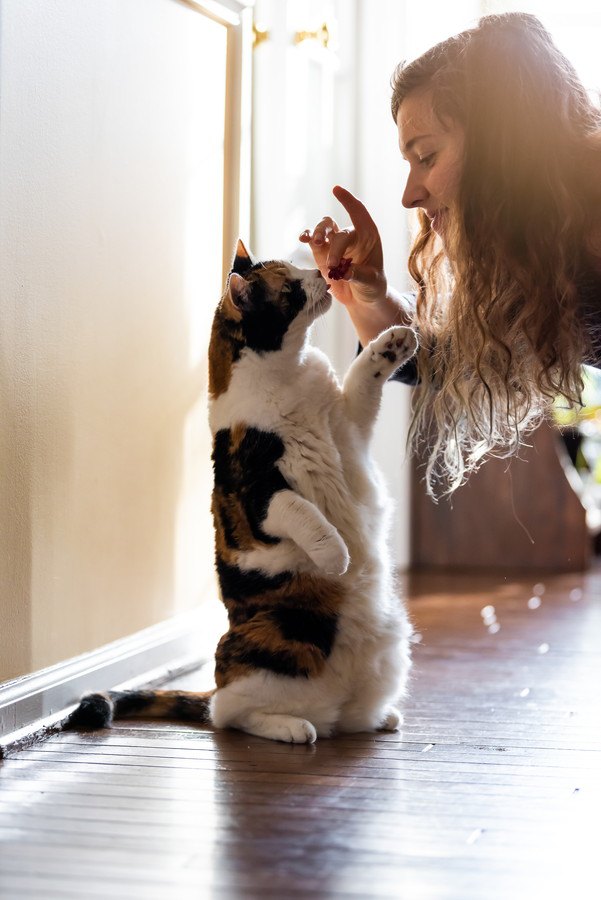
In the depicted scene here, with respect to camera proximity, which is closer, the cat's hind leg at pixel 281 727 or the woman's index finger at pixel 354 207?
the cat's hind leg at pixel 281 727

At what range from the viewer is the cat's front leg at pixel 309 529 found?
179 centimetres

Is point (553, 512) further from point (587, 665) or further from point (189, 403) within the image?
point (189, 403)

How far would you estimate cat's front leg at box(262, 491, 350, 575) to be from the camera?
1788mm

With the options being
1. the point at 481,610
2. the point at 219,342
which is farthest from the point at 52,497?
the point at 481,610

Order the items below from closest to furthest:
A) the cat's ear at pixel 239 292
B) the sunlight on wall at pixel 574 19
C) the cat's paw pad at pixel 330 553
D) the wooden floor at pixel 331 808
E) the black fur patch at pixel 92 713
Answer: the wooden floor at pixel 331 808, the cat's paw pad at pixel 330 553, the cat's ear at pixel 239 292, the black fur patch at pixel 92 713, the sunlight on wall at pixel 574 19

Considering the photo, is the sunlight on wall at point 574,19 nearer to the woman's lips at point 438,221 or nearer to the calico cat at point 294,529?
the woman's lips at point 438,221

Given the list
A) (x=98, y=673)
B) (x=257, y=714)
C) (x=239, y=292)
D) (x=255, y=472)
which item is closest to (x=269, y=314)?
(x=239, y=292)

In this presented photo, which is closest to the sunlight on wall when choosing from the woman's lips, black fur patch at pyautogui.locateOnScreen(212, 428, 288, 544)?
the woman's lips

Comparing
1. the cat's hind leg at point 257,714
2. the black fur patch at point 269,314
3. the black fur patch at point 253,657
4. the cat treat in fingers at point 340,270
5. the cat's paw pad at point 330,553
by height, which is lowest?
the cat's hind leg at point 257,714

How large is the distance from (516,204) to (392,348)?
1.09ft

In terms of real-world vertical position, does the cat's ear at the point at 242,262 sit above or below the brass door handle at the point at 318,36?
below

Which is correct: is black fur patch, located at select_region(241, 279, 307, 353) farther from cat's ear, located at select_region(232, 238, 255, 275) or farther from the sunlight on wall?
the sunlight on wall

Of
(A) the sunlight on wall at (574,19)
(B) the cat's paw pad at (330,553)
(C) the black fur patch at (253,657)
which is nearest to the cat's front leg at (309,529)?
(B) the cat's paw pad at (330,553)

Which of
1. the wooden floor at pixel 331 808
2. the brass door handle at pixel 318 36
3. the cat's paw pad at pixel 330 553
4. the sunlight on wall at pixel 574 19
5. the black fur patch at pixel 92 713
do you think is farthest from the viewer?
the brass door handle at pixel 318 36
